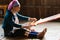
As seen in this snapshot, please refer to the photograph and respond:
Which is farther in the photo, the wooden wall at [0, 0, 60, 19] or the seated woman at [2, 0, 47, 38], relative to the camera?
the wooden wall at [0, 0, 60, 19]

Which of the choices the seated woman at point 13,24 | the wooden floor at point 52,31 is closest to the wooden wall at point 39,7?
the wooden floor at point 52,31

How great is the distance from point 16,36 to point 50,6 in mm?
1892

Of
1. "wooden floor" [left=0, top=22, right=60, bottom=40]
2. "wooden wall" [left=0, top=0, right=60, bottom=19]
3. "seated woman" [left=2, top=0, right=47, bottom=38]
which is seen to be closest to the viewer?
"seated woman" [left=2, top=0, right=47, bottom=38]

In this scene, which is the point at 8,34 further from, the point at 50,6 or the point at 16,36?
the point at 50,6

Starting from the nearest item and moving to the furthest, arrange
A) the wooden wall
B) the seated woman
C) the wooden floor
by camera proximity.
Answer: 1. the seated woman
2. the wooden floor
3. the wooden wall

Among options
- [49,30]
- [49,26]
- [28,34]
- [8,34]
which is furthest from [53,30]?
[8,34]

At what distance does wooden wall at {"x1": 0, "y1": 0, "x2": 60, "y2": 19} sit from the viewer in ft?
17.3

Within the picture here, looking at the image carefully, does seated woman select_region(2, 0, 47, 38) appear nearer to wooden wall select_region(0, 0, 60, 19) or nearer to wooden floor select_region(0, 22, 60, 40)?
wooden floor select_region(0, 22, 60, 40)

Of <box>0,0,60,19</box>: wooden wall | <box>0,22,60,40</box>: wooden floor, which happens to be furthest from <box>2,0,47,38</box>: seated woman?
<box>0,0,60,19</box>: wooden wall

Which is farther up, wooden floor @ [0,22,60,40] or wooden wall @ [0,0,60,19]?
wooden wall @ [0,0,60,19]

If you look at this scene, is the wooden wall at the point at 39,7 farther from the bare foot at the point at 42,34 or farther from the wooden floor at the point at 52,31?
the bare foot at the point at 42,34

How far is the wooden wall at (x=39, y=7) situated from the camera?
17.3 ft

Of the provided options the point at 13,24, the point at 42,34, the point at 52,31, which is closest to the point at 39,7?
the point at 52,31

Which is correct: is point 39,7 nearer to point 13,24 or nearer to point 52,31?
point 52,31
